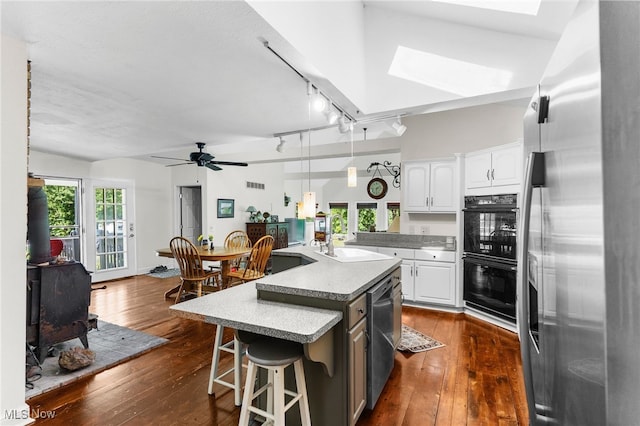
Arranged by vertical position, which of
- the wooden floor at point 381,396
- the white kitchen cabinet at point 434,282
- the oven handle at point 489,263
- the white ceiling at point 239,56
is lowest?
the wooden floor at point 381,396

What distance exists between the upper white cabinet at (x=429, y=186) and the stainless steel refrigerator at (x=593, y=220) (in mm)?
4011

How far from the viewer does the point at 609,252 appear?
0.41m

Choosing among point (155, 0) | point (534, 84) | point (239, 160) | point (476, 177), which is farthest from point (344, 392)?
point (239, 160)

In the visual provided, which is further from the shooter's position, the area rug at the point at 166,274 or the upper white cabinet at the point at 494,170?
the area rug at the point at 166,274

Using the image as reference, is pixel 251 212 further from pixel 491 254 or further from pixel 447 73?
pixel 447 73

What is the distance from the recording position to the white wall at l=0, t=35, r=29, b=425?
1.94 metres

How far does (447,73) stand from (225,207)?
231 inches

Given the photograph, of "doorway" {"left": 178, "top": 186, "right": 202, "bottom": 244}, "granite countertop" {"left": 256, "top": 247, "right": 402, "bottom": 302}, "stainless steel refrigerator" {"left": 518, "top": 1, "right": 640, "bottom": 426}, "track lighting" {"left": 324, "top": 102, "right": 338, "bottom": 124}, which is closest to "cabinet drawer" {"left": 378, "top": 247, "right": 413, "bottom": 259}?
"granite countertop" {"left": 256, "top": 247, "right": 402, "bottom": 302}

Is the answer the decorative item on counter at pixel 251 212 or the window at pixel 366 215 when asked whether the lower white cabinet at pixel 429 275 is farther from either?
the window at pixel 366 215

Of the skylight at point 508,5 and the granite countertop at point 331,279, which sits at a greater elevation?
the skylight at point 508,5

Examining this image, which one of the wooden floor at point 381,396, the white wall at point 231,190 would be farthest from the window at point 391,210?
the wooden floor at point 381,396

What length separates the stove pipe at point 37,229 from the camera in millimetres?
2871

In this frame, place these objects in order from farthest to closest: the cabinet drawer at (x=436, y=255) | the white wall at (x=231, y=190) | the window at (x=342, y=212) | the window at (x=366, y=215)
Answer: the window at (x=342, y=212) < the window at (x=366, y=215) < the white wall at (x=231, y=190) < the cabinet drawer at (x=436, y=255)

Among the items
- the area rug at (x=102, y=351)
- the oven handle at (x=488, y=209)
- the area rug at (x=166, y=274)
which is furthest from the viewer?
the area rug at (x=166, y=274)
